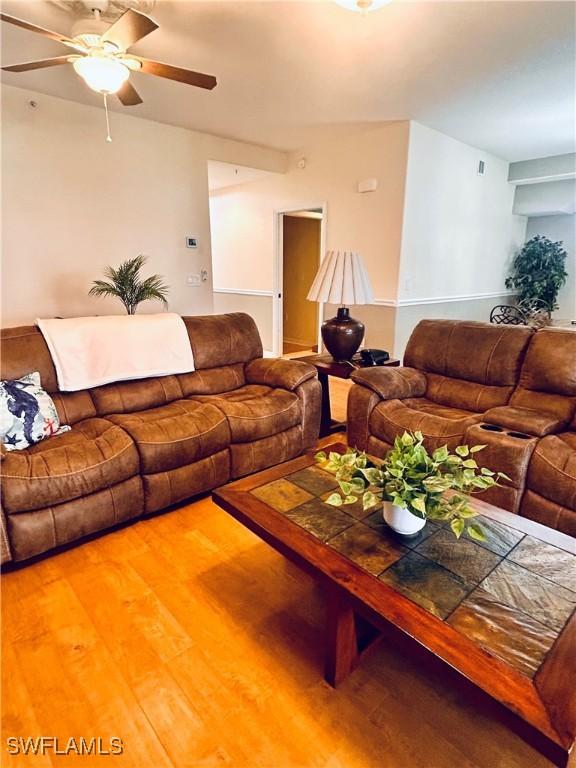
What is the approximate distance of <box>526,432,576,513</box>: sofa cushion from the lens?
1.87 meters

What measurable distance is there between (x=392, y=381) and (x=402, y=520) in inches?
60.7

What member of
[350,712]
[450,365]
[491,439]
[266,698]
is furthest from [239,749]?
[450,365]

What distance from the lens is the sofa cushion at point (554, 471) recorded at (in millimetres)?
1873

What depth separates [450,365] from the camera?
2863 millimetres

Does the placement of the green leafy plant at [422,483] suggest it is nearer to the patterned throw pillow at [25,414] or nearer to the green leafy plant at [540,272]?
the patterned throw pillow at [25,414]

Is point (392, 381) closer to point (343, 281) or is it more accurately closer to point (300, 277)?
point (343, 281)

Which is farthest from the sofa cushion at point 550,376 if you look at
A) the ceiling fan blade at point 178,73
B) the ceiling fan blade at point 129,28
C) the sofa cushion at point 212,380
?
the ceiling fan blade at point 129,28

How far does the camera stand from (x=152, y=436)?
2.17 metres

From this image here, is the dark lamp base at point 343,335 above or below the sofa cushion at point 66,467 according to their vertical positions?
above

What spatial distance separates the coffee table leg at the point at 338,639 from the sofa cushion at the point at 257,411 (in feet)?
4.34

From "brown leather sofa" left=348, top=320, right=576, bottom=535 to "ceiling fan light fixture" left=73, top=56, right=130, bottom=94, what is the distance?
7.11ft

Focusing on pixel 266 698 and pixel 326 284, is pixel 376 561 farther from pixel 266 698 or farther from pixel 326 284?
pixel 326 284

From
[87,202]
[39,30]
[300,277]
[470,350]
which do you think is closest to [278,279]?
[300,277]

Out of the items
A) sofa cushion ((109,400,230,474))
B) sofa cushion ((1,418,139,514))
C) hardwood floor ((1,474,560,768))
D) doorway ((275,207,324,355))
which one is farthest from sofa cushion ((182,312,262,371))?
doorway ((275,207,324,355))
